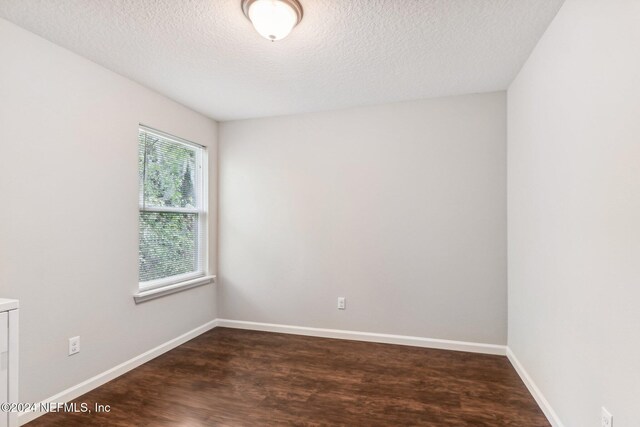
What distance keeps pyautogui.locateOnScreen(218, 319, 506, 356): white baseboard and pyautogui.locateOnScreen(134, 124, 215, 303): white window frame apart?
711 millimetres

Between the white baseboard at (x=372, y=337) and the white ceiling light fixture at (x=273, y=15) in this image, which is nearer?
the white ceiling light fixture at (x=273, y=15)

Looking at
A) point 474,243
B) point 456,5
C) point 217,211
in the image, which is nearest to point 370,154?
point 474,243

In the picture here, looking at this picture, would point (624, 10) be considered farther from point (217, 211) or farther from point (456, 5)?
point (217, 211)

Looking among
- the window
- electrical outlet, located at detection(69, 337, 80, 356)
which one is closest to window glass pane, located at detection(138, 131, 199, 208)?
the window

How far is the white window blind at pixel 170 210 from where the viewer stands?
3.01m

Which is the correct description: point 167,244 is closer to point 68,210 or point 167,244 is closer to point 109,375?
point 68,210

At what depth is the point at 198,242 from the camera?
377 cm

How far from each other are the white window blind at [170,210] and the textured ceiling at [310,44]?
581mm

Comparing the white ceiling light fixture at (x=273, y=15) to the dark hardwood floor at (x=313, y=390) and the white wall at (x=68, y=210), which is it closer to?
the white wall at (x=68, y=210)

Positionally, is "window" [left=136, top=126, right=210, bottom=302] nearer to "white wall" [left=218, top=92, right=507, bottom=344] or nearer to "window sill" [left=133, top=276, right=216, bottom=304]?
"window sill" [left=133, top=276, right=216, bottom=304]

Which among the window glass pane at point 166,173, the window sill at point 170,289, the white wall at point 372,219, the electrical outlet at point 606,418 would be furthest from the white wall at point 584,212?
the window glass pane at point 166,173

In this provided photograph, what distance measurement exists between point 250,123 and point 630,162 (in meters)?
3.40

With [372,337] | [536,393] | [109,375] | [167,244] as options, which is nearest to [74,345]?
[109,375]

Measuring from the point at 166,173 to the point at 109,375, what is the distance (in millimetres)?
1813
